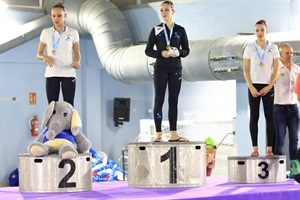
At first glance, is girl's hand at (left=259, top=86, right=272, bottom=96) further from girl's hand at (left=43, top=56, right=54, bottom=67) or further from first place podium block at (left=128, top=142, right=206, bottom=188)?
girl's hand at (left=43, top=56, right=54, bottom=67)

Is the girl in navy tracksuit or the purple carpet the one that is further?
the girl in navy tracksuit

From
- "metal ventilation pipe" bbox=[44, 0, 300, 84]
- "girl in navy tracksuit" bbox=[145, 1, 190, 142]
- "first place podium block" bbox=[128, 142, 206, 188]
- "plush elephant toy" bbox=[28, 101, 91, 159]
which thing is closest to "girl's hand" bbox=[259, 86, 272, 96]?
"girl in navy tracksuit" bbox=[145, 1, 190, 142]

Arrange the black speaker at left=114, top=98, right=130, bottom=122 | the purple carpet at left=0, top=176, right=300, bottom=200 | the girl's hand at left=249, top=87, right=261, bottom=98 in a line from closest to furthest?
1. the purple carpet at left=0, top=176, right=300, bottom=200
2. the girl's hand at left=249, top=87, right=261, bottom=98
3. the black speaker at left=114, top=98, right=130, bottom=122

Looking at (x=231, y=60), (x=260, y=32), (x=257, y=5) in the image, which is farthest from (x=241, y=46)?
(x=260, y=32)

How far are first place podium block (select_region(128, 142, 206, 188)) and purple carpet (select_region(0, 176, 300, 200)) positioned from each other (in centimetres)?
16

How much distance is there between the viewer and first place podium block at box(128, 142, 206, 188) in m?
6.31

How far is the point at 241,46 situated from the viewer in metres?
10.0

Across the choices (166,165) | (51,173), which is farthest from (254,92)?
(51,173)

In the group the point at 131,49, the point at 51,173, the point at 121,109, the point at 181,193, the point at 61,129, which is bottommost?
the point at 181,193

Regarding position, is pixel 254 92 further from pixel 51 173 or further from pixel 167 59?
pixel 51 173

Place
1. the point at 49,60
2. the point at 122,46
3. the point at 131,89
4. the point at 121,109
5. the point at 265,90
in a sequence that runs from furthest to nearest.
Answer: the point at 131,89 < the point at 121,109 < the point at 122,46 < the point at 265,90 < the point at 49,60

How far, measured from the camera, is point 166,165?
6.32 meters

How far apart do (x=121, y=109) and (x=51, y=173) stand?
8.82 m

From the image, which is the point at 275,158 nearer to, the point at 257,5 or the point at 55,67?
the point at 55,67
